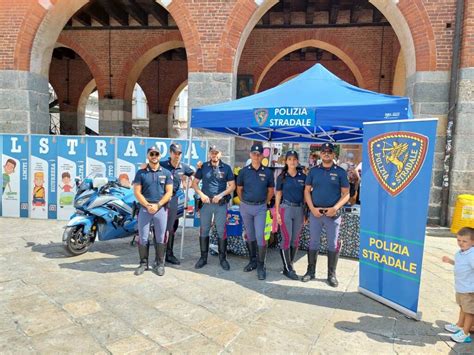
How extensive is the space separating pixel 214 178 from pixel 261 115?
1.16 metres

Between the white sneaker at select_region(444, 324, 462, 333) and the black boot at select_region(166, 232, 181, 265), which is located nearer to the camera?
the white sneaker at select_region(444, 324, 462, 333)

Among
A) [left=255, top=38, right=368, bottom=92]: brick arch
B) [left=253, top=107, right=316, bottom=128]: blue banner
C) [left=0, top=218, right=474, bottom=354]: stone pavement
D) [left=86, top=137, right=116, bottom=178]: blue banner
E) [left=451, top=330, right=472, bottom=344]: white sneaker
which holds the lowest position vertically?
[left=0, top=218, right=474, bottom=354]: stone pavement

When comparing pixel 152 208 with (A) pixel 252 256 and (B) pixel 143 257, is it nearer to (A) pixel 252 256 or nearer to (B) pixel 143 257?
(B) pixel 143 257

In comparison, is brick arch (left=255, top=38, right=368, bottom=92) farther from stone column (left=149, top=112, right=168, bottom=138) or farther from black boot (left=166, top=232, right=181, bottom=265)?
black boot (left=166, top=232, right=181, bottom=265)

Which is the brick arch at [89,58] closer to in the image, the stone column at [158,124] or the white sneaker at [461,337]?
the stone column at [158,124]

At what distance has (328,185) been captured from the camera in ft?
14.5

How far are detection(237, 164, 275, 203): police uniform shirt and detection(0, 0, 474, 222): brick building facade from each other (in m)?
3.91

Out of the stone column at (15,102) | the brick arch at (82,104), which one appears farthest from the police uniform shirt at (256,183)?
the brick arch at (82,104)

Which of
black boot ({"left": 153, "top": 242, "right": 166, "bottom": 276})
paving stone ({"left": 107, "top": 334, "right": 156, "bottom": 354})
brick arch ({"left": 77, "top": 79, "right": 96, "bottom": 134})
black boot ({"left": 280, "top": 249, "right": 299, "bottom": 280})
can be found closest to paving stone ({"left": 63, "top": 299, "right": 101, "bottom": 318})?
paving stone ({"left": 107, "top": 334, "right": 156, "bottom": 354})

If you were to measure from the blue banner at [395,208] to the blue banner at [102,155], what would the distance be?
17.8ft

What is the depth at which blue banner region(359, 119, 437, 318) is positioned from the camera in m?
3.45

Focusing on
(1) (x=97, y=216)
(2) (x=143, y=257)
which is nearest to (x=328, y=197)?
(2) (x=143, y=257)

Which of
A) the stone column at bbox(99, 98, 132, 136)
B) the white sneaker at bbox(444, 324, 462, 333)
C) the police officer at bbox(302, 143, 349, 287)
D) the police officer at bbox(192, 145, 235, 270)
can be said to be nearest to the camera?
the white sneaker at bbox(444, 324, 462, 333)

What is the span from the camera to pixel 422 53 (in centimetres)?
802
